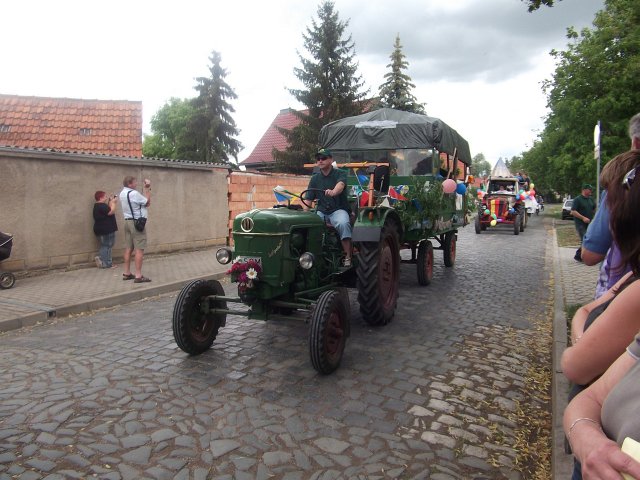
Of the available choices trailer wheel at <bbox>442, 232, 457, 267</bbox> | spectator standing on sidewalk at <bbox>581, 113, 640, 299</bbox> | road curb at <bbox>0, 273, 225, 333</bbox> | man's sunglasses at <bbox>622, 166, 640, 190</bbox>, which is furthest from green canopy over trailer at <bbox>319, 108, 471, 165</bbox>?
man's sunglasses at <bbox>622, 166, 640, 190</bbox>

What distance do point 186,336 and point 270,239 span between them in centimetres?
122

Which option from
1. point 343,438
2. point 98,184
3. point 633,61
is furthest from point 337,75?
point 343,438

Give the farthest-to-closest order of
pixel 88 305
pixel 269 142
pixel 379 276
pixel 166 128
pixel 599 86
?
1. pixel 166 128
2. pixel 269 142
3. pixel 599 86
4. pixel 88 305
5. pixel 379 276

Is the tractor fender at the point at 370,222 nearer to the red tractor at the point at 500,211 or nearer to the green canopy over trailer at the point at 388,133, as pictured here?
the green canopy over trailer at the point at 388,133

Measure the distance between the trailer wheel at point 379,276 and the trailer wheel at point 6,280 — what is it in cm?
577

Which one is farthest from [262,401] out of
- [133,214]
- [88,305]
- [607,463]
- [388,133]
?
[388,133]

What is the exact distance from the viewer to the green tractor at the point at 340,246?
171 inches

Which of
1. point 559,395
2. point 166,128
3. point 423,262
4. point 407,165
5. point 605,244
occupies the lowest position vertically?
point 559,395

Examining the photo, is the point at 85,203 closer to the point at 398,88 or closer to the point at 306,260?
the point at 306,260

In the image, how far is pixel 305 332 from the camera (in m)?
5.43

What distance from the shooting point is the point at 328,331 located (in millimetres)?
4082

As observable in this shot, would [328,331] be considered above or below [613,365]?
below

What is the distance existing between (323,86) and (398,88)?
7.17 m

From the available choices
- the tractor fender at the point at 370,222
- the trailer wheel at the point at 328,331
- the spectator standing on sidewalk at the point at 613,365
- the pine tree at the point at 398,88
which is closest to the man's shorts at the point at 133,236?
the tractor fender at the point at 370,222
